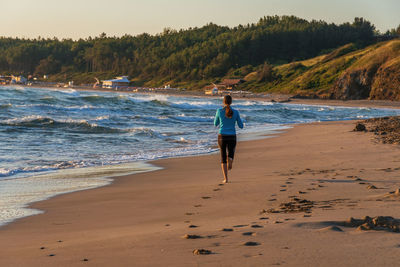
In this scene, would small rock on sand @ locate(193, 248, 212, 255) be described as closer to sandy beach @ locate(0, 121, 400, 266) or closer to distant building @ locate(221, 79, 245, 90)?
sandy beach @ locate(0, 121, 400, 266)

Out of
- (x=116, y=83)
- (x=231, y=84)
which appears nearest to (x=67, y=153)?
(x=231, y=84)

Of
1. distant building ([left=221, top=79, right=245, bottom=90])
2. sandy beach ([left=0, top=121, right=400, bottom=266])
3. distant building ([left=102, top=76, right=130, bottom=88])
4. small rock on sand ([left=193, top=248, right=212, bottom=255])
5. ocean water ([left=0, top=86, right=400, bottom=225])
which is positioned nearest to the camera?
sandy beach ([left=0, top=121, right=400, bottom=266])

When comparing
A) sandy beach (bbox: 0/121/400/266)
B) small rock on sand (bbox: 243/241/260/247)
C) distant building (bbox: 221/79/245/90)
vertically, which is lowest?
sandy beach (bbox: 0/121/400/266)

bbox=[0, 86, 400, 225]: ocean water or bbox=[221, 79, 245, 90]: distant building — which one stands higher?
bbox=[221, 79, 245, 90]: distant building

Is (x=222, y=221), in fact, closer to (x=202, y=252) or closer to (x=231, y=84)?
(x=202, y=252)

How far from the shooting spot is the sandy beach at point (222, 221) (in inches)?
167

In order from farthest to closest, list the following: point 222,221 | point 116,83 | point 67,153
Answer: point 116,83
point 67,153
point 222,221

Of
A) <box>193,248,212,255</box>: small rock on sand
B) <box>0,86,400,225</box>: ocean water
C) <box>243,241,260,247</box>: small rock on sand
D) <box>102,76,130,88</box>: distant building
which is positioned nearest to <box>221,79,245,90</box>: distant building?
<box>102,76,130,88</box>: distant building

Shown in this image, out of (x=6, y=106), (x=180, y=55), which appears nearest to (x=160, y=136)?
(x=6, y=106)

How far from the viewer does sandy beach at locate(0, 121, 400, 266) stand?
4.25m

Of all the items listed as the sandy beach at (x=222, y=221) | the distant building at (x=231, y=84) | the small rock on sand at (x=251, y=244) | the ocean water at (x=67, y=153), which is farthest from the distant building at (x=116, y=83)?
the small rock on sand at (x=251, y=244)

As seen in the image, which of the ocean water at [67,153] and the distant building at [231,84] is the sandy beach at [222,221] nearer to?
the ocean water at [67,153]

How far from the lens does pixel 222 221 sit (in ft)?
19.4

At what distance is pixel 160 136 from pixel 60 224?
16.4 metres
